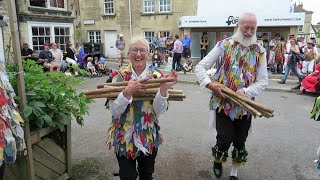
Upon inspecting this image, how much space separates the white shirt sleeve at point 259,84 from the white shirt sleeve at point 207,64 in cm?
44

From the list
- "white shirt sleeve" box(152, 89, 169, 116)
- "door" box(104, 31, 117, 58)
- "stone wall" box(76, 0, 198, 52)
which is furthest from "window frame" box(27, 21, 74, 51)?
"white shirt sleeve" box(152, 89, 169, 116)

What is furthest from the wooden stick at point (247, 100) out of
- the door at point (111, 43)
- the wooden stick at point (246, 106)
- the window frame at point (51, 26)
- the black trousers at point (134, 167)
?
the door at point (111, 43)

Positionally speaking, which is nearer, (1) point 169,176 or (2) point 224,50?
(2) point 224,50

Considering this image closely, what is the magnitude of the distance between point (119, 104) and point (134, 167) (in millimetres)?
633

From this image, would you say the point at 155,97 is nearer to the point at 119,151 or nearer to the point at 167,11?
the point at 119,151

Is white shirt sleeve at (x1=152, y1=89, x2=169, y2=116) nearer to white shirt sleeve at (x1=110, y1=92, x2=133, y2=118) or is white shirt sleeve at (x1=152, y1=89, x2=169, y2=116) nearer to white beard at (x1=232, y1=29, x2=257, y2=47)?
white shirt sleeve at (x1=110, y1=92, x2=133, y2=118)

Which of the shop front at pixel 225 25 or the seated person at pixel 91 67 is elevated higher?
the shop front at pixel 225 25

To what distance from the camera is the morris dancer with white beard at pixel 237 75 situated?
3104mm

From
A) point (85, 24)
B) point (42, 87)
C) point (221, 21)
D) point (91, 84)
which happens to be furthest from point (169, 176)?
point (85, 24)

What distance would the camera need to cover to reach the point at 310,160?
4.18m

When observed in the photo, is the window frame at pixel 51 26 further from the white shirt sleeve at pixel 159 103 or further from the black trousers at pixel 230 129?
the white shirt sleeve at pixel 159 103

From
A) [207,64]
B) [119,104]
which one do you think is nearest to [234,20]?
[207,64]

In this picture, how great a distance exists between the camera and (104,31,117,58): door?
2306 cm

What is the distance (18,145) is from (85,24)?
910 inches
